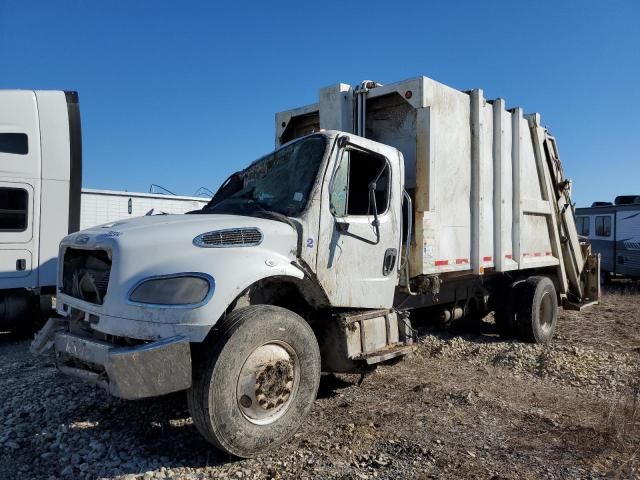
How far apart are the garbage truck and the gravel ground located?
1.27 ft

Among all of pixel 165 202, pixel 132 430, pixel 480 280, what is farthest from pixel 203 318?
pixel 165 202

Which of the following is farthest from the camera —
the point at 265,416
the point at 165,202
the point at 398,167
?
the point at 165,202

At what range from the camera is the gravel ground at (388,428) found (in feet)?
11.3

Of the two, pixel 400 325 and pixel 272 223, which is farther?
pixel 400 325

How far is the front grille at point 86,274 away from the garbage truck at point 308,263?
0.02m

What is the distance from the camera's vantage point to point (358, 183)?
15.8 ft

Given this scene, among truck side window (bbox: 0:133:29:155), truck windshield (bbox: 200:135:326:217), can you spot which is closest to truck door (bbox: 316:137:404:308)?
truck windshield (bbox: 200:135:326:217)

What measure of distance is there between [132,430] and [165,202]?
381 inches

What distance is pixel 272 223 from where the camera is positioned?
397 cm

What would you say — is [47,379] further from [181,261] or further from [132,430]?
[181,261]

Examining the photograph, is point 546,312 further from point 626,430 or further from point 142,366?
point 142,366

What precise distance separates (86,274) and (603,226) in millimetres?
16850

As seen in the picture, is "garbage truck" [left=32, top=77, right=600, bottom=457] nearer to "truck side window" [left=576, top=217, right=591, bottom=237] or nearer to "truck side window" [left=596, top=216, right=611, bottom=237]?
"truck side window" [left=596, top=216, right=611, bottom=237]

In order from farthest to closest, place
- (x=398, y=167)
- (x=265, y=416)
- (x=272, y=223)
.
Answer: (x=398, y=167) → (x=272, y=223) → (x=265, y=416)
